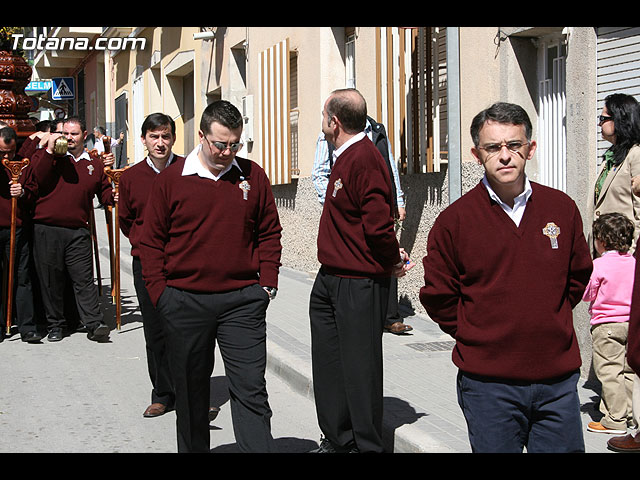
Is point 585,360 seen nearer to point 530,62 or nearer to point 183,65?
point 530,62

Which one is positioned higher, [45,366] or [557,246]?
[557,246]

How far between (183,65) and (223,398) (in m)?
14.5

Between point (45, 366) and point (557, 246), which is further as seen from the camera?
point (45, 366)

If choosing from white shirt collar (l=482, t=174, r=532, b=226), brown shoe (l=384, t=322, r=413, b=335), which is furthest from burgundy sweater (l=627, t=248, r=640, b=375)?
brown shoe (l=384, t=322, r=413, b=335)

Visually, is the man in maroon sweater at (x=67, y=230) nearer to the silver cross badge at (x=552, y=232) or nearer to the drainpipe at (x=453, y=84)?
the drainpipe at (x=453, y=84)

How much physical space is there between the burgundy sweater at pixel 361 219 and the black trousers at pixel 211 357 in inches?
24.3

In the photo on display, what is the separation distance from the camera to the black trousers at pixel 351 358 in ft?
17.3

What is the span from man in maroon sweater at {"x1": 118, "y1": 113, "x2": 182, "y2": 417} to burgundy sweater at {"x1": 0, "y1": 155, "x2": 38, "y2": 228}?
3.02m

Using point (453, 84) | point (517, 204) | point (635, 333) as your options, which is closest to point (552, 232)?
point (517, 204)

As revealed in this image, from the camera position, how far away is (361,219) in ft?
17.5

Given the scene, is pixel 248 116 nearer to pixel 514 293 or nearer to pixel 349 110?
pixel 349 110

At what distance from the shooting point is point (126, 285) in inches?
555

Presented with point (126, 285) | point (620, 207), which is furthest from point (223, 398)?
point (126, 285)
